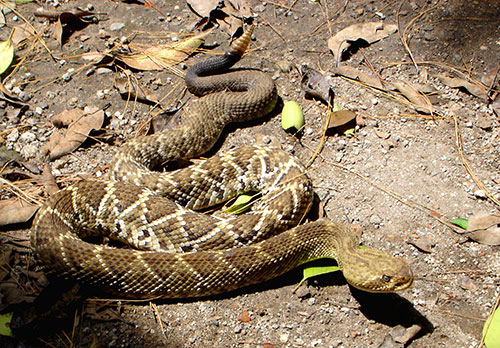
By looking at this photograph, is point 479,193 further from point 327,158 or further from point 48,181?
point 48,181

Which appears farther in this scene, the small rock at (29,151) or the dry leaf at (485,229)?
the small rock at (29,151)

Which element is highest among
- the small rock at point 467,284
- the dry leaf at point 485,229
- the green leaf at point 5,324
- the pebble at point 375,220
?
the dry leaf at point 485,229

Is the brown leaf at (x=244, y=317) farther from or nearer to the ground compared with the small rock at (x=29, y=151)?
nearer to the ground

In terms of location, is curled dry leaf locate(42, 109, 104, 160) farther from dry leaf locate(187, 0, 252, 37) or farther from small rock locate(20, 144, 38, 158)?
dry leaf locate(187, 0, 252, 37)

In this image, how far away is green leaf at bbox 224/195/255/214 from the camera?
5.32 metres

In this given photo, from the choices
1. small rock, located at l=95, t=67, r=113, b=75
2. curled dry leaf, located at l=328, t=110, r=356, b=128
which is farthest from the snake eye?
small rock, located at l=95, t=67, r=113, b=75

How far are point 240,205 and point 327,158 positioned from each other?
4.03 feet

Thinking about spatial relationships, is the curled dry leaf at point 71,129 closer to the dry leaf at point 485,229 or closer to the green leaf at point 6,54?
the green leaf at point 6,54

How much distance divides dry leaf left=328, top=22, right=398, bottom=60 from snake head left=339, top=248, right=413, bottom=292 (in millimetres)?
3403

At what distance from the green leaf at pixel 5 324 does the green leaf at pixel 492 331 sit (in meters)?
4.11

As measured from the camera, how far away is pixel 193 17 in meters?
7.39

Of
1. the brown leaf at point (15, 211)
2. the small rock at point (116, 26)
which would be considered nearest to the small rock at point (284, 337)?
the brown leaf at point (15, 211)

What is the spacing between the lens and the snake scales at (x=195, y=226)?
4.34m

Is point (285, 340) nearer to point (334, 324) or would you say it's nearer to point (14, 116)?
point (334, 324)
